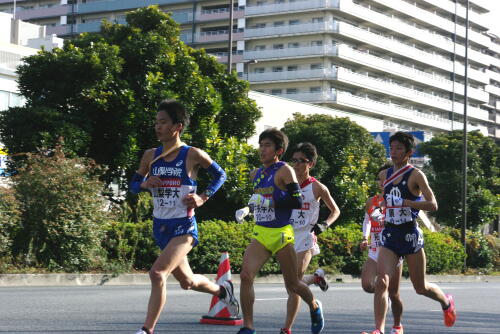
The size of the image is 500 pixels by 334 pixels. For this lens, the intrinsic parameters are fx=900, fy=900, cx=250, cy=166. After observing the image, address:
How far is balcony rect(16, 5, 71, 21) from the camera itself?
98.0 m

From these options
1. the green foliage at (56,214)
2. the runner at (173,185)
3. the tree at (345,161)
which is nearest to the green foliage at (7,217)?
the green foliage at (56,214)

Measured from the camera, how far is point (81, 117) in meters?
23.2

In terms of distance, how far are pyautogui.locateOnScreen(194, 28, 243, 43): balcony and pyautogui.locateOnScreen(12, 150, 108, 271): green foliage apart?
7126 cm

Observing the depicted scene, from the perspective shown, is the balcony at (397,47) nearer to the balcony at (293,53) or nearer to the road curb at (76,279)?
the balcony at (293,53)

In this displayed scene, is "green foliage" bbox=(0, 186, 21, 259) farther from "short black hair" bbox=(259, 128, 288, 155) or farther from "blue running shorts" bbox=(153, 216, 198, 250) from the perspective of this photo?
"blue running shorts" bbox=(153, 216, 198, 250)

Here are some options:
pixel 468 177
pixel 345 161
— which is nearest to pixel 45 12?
pixel 468 177

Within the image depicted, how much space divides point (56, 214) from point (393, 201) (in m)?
11.2

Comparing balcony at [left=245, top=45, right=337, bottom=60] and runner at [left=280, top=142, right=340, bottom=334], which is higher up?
balcony at [left=245, top=45, right=337, bottom=60]

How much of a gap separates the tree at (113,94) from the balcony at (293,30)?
58865mm

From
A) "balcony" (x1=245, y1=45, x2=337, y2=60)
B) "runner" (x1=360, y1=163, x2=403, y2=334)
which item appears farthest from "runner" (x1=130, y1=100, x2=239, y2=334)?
"balcony" (x1=245, y1=45, x2=337, y2=60)

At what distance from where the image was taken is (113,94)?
23656mm

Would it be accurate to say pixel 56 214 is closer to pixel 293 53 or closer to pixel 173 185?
pixel 173 185

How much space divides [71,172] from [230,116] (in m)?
9.48

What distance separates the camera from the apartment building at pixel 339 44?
84.2m
